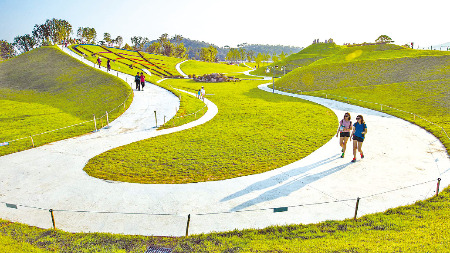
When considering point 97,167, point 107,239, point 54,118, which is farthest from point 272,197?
point 54,118

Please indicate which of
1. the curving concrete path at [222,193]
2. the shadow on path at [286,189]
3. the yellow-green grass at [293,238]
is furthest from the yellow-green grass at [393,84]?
the yellow-green grass at [293,238]

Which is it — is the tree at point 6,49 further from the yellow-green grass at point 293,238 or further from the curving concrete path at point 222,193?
the yellow-green grass at point 293,238

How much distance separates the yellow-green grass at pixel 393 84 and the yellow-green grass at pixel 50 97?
26.0 metres

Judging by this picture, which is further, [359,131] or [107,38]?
[107,38]

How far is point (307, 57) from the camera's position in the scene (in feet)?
284

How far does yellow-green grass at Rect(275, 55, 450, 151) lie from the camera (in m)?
24.9

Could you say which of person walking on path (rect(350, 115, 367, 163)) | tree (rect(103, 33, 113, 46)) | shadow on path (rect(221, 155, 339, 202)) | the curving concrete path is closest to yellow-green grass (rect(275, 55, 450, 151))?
the curving concrete path

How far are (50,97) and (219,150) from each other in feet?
117

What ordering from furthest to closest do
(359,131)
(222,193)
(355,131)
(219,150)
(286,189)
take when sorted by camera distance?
(219,150) → (355,131) → (359,131) → (286,189) → (222,193)

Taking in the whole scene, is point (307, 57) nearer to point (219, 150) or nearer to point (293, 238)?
point (219, 150)

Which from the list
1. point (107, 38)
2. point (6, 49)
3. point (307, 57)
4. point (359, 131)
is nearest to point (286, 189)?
point (359, 131)

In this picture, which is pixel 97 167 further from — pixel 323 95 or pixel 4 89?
pixel 4 89

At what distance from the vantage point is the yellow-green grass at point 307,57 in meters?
82.3

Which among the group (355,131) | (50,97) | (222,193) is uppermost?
(50,97)
